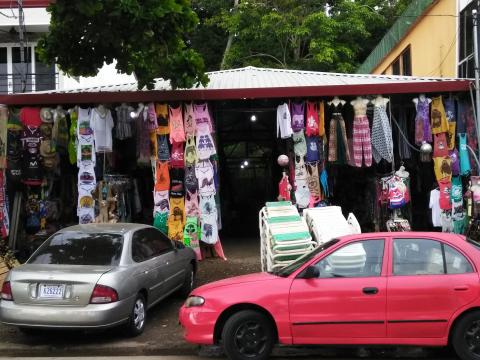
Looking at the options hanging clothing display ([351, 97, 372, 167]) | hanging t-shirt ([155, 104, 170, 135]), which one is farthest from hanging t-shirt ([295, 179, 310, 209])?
hanging t-shirt ([155, 104, 170, 135])

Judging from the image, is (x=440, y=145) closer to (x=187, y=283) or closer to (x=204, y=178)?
(x=204, y=178)

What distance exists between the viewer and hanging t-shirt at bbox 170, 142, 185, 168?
11.6 metres

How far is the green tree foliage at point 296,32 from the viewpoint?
25.9 m

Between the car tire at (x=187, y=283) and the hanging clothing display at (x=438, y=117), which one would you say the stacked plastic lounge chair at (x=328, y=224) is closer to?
Result: the car tire at (x=187, y=283)

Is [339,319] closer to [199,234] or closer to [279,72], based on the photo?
[199,234]

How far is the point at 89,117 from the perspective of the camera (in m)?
11.5

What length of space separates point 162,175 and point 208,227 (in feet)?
4.75

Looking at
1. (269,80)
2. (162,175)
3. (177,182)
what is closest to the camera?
(162,175)

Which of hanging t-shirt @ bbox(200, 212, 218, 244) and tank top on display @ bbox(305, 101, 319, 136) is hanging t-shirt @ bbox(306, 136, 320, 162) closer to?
tank top on display @ bbox(305, 101, 319, 136)

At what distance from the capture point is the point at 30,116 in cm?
1152

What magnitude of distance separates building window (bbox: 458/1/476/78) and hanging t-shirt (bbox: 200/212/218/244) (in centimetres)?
774

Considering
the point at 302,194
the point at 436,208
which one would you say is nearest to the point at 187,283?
the point at 302,194

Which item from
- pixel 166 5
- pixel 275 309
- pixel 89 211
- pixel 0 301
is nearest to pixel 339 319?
pixel 275 309

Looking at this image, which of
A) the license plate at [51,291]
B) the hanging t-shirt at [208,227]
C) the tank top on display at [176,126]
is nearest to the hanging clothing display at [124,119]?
the tank top on display at [176,126]
